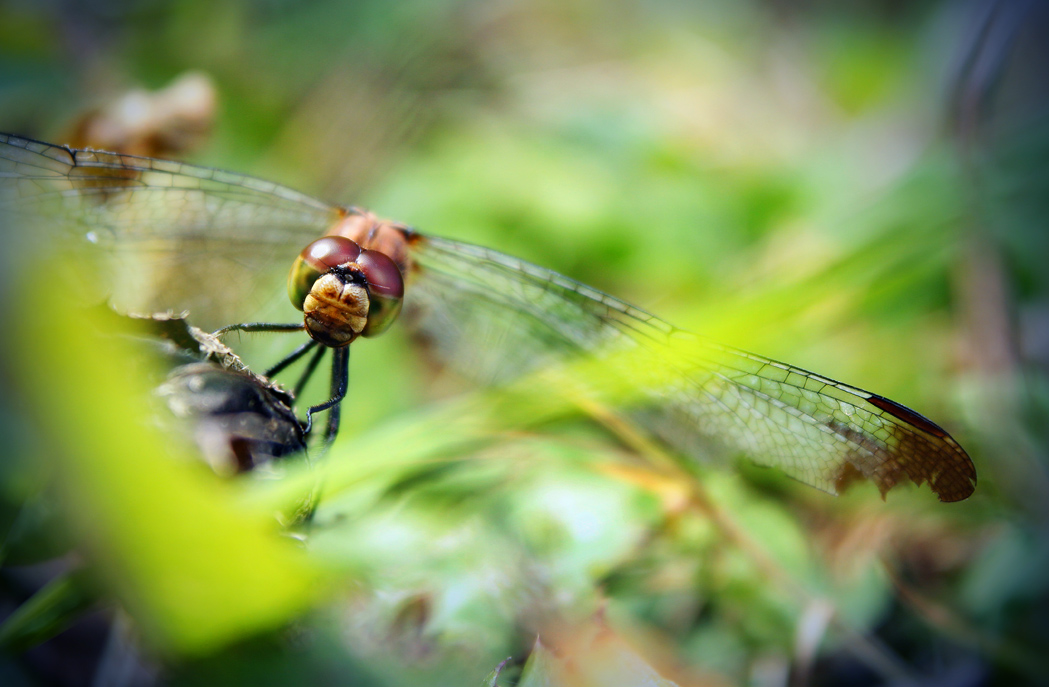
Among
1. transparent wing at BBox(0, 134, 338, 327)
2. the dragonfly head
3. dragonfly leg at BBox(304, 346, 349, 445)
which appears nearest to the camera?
the dragonfly head

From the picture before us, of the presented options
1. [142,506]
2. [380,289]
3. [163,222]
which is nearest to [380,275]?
[380,289]

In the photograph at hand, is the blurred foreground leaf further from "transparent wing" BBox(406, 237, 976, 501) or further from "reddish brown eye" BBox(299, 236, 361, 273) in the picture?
"transparent wing" BBox(406, 237, 976, 501)

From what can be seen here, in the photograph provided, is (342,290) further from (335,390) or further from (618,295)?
(618,295)

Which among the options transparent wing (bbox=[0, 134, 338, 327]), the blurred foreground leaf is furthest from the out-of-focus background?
transparent wing (bbox=[0, 134, 338, 327])

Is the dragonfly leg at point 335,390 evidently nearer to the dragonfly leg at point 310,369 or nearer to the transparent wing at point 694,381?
the dragonfly leg at point 310,369

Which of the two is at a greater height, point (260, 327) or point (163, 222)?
point (163, 222)

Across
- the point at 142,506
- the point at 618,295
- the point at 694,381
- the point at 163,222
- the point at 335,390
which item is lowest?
the point at 142,506

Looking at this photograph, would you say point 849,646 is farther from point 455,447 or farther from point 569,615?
point 455,447
